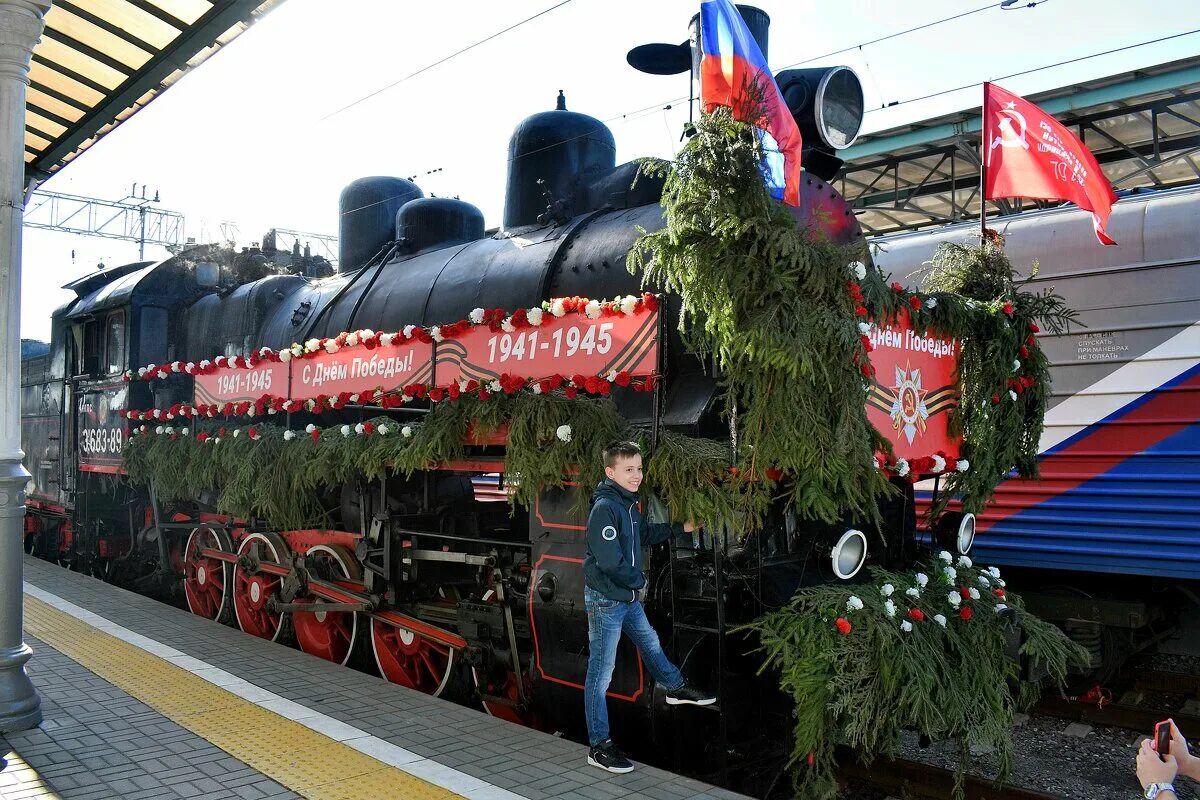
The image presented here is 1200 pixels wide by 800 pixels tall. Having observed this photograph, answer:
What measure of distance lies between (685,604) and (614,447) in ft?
2.88

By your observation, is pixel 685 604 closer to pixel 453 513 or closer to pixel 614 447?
pixel 614 447

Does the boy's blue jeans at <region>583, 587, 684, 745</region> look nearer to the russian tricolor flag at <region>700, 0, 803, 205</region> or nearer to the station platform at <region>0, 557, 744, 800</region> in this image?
the station platform at <region>0, 557, 744, 800</region>

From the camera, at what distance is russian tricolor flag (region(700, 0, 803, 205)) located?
4418 mm

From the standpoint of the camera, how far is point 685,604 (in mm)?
4328

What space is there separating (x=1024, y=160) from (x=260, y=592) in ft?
21.9

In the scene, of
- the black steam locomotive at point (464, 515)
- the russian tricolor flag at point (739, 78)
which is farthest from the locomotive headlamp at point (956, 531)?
the russian tricolor flag at point (739, 78)

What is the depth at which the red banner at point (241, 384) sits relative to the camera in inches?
285

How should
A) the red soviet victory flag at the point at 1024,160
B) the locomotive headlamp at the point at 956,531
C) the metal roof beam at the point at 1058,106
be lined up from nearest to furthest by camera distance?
the locomotive headlamp at the point at 956,531, the red soviet victory flag at the point at 1024,160, the metal roof beam at the point at 1058,106

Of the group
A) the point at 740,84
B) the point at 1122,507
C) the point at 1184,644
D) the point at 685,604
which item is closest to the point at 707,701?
the point at 685,604

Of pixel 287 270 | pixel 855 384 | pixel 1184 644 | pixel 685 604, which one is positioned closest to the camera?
pixel 855 384

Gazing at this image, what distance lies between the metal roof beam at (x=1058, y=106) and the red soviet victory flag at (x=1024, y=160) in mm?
2980

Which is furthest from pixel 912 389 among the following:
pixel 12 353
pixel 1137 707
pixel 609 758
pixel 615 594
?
pixel 12 353

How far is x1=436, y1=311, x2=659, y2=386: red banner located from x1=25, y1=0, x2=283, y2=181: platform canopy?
2.46 m

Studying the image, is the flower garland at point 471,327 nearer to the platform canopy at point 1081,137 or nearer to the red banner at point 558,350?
the red banner at point 558,350
